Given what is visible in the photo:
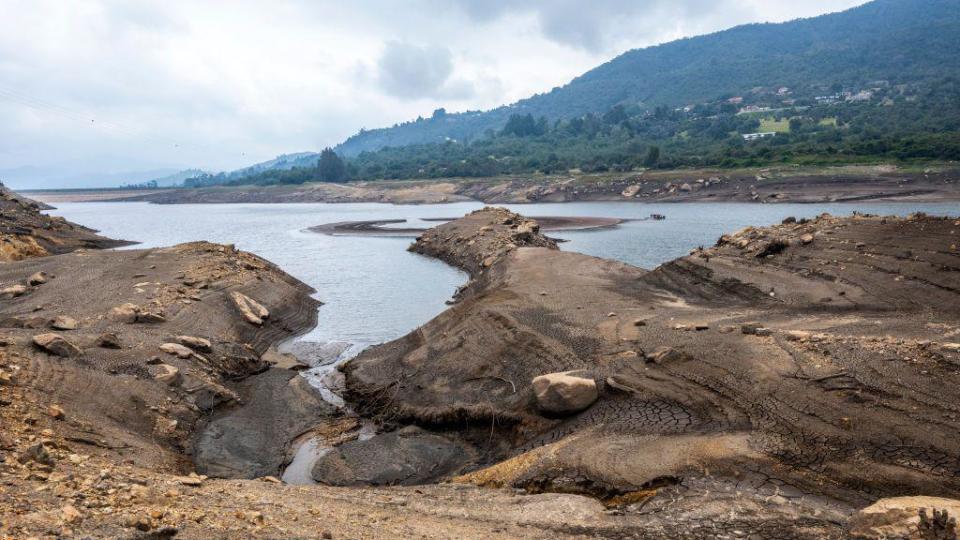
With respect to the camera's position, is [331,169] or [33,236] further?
[331,169]

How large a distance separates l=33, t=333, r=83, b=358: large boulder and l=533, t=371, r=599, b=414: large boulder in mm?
10725

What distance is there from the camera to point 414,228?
6750cm

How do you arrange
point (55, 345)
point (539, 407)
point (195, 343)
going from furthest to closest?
point (195, 343)
point (55, 345)
point (539, 407)

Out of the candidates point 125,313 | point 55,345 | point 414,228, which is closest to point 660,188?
point 414,228

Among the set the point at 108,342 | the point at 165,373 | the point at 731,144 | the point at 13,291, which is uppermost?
the point at 731,144

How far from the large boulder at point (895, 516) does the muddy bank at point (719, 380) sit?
1.32 ft

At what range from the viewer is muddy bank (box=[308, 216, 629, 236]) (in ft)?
204

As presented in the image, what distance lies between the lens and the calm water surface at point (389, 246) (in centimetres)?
2736

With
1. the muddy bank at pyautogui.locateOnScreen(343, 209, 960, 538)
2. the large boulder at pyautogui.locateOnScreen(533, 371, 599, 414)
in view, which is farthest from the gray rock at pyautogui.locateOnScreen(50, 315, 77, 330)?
the large boulder at pyautogui.locateOnScreen(533, 371, 599, 414)

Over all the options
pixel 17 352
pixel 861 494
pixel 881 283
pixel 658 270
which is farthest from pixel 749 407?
pixel 17 352

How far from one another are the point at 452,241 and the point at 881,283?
103 feet

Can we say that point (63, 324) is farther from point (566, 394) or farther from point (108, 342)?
point (566, 394)

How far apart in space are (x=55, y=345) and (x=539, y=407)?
1094 centimetres

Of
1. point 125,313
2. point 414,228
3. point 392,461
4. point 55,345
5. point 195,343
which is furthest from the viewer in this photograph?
point 414,228
